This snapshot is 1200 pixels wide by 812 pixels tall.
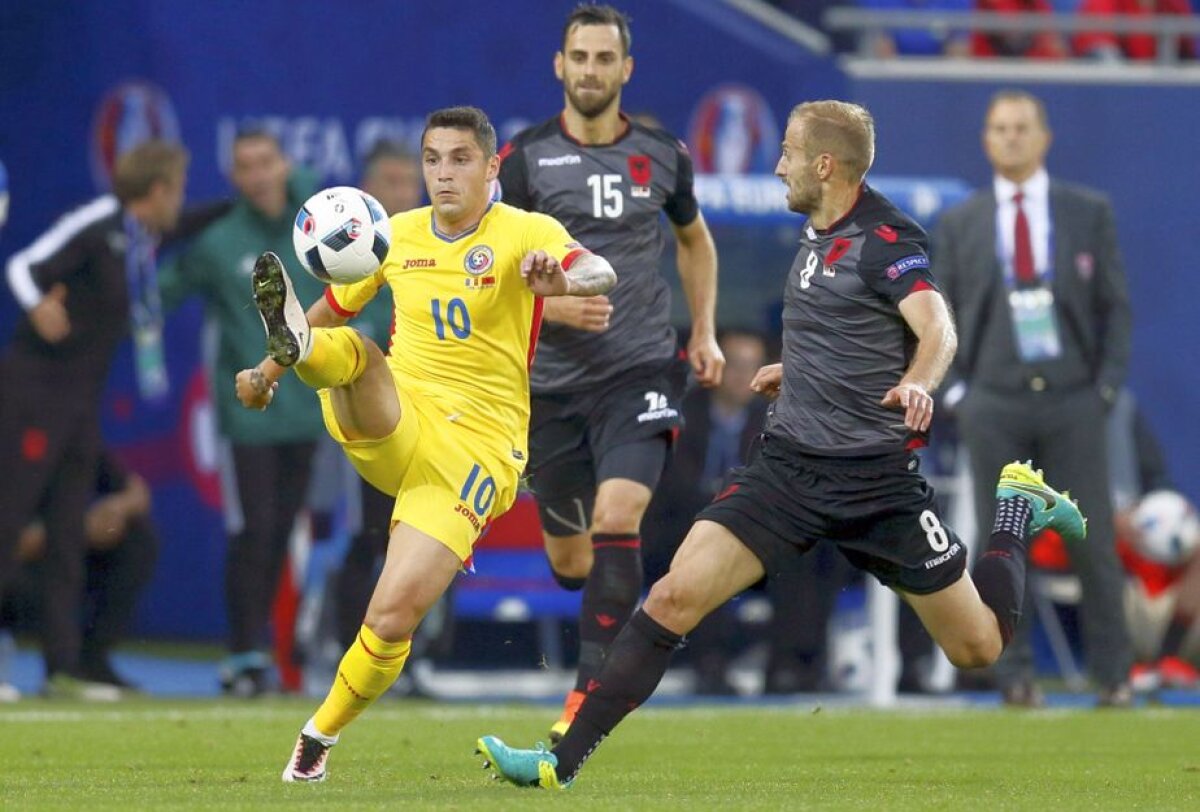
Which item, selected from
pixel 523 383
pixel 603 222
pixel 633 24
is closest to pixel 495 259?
pixel 523 383

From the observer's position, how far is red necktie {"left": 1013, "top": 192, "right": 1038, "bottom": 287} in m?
12.7

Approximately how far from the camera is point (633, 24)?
16141 millimetres

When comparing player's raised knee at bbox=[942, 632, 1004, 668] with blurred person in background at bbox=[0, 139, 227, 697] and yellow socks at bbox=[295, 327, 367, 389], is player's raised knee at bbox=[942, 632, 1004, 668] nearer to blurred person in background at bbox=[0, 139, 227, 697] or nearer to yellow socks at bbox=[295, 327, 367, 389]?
yellow socks at bbox=[295, 327, 367, 389]

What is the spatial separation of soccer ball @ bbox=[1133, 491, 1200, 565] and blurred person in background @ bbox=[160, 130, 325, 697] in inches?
192

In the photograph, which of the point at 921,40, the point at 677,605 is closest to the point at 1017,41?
the point at 921,40

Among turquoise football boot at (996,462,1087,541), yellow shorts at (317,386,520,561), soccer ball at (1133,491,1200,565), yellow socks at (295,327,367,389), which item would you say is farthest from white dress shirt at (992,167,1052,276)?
yellow socks at (295,327,367,389)

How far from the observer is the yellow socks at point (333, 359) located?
24.7 ft

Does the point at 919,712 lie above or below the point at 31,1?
below

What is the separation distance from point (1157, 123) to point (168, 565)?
7.17 meters

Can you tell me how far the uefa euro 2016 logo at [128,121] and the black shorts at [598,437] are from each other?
676 cm

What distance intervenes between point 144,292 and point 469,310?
553cm

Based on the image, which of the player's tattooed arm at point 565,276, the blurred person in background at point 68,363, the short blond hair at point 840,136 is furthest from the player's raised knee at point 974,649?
the blurred person in background at point 68,363

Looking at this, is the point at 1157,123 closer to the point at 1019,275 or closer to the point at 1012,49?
the point at 1012,49

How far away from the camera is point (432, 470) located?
7961mm
